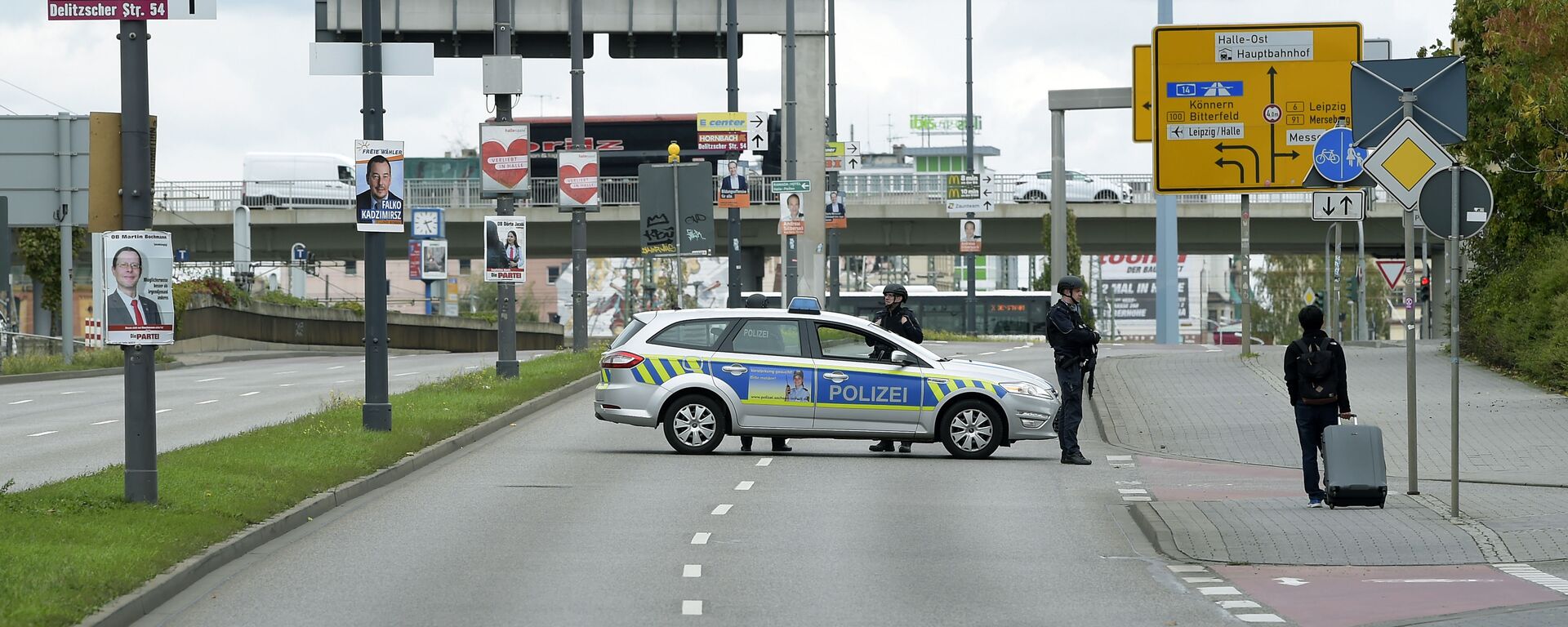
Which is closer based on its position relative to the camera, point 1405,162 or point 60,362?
point 1405,162

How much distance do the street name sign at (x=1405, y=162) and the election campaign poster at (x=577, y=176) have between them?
54.8 feet

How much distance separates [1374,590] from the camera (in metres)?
9.84

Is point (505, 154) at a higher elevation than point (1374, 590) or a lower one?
higher

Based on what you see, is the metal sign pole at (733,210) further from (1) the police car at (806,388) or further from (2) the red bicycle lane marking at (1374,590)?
(2) the red bicycle lane marking at (1374,590)

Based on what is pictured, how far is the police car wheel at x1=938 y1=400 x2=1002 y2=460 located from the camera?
17.8m

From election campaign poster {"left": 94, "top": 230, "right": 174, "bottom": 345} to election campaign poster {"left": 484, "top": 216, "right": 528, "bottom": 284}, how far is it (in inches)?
536

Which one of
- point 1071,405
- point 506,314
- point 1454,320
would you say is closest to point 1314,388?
point 1454,320

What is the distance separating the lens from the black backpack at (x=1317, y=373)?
43.3 feet

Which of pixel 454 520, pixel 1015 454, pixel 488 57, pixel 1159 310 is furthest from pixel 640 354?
pixel 1159 310

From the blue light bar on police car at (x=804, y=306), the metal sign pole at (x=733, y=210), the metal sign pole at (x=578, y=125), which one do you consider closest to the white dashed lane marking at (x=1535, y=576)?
the blue light bar on police car at (x=804, y=306)

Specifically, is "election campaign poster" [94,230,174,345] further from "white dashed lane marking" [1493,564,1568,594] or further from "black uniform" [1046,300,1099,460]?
"black uniform" [1046,300,1099,460]

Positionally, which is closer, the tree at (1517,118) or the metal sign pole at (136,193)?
the metal sign pole at (136,193)

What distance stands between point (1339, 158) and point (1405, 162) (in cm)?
1152

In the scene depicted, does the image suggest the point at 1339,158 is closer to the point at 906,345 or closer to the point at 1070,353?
the point at 1070,353
